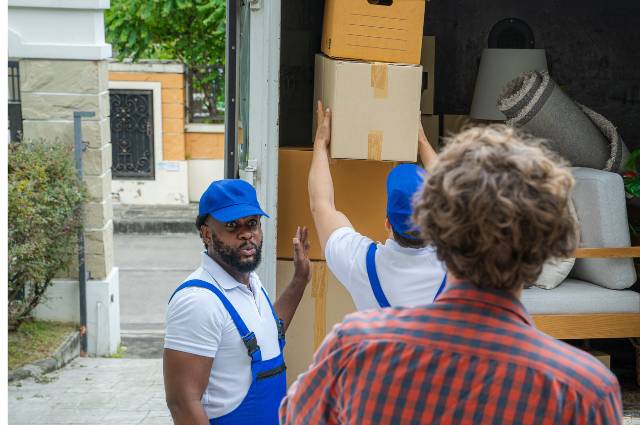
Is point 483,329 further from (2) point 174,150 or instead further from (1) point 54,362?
(2) point 174,150

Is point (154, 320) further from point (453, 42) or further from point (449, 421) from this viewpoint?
point (449, 421)

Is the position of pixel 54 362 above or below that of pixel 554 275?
below

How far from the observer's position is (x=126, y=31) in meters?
14.3

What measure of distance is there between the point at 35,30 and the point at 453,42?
4.17m

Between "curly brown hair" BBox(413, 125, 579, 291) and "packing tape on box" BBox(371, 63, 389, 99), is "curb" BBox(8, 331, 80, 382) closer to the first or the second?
"packing tape on box" BBox(371, 63, 389, 99)

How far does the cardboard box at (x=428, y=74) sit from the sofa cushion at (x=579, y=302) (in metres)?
1.12

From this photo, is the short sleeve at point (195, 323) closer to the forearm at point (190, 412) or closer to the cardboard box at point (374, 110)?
the forearm at point (190, 412)

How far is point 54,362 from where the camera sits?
6961 millimetres

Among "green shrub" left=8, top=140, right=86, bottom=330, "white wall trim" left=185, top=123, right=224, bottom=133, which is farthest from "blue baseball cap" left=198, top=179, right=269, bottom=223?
"white wall trim" left=185, top=123, right=224, bottom=133

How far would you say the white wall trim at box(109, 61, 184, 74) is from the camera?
13.5 meters

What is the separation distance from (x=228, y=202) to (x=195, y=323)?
43 cm

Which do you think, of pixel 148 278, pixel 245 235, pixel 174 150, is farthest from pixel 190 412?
pixel 174 150

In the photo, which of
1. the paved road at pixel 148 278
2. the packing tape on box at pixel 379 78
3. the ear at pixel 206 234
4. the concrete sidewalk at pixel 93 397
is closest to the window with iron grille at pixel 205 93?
the paved road at pixel 148 278

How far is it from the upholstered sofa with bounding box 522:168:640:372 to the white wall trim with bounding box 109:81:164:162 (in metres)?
10.8
